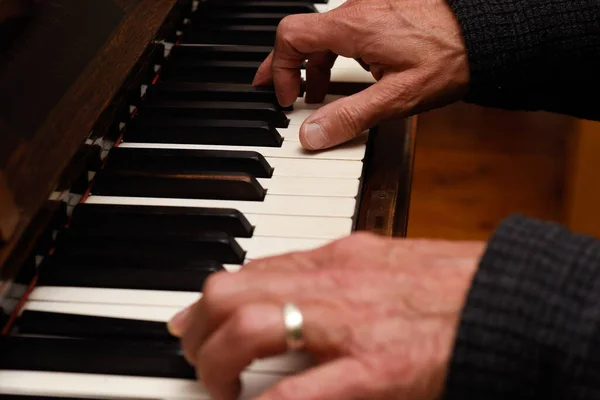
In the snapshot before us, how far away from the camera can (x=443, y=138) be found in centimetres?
312

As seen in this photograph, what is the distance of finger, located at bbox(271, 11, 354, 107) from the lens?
118 cm

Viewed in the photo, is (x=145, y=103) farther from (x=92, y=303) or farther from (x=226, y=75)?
(x=92, y=303)

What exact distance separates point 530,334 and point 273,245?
34cm

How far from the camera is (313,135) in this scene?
1.09 meters

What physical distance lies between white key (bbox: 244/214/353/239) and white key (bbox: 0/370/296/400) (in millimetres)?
229

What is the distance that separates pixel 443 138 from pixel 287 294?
2.49 meters

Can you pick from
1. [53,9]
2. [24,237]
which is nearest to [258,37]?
[53,9]

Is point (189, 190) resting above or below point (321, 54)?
below

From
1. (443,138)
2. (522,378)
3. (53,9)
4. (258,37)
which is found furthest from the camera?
(443,138)

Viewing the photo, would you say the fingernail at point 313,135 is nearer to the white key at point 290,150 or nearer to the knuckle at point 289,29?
the white key at point 290,150

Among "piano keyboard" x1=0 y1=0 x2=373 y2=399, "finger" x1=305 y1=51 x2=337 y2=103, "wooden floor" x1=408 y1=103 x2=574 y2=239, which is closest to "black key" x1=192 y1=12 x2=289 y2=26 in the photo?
"piano keyboard" x1=0 y1=0 x2=373 y2=399

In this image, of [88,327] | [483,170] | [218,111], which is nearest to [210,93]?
[218,111]

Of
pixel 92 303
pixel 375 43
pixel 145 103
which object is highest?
pixel 375 43

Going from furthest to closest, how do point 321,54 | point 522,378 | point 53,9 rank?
1. point 321,54
2. point 53,9
3. point 522,378
